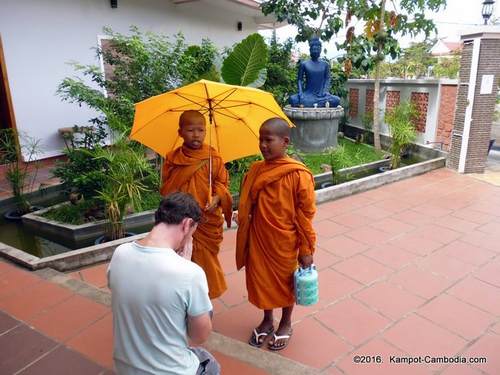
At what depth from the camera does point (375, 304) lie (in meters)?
3.31

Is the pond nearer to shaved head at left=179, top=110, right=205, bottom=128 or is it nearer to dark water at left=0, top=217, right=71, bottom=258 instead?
dark water at left=0, top=217, right=71, bottom=258

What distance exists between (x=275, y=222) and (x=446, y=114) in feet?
23.8

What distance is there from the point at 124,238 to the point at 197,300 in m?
3.20

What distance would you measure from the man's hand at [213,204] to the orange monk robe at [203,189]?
1.2 inches

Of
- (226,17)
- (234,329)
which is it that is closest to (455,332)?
(234,329)

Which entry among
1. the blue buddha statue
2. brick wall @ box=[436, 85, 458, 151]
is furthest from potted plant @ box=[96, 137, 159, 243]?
brick wall @ box=[436, 85, 458, 151]

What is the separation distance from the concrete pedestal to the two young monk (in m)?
5.81

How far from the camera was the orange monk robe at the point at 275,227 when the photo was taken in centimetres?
244

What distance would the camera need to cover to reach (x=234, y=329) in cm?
300

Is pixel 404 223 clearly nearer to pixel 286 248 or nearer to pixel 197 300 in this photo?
pixel 286 248

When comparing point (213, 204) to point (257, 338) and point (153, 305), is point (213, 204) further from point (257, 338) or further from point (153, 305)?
point (153, 305)

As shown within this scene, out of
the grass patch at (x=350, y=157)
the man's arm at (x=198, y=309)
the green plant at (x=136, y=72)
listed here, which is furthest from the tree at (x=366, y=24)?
the man's arm at (x=198, y=309)

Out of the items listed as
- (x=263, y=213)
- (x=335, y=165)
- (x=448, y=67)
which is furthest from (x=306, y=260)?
(x=448, y=67)

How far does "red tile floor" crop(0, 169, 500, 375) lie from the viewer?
2.71 m
